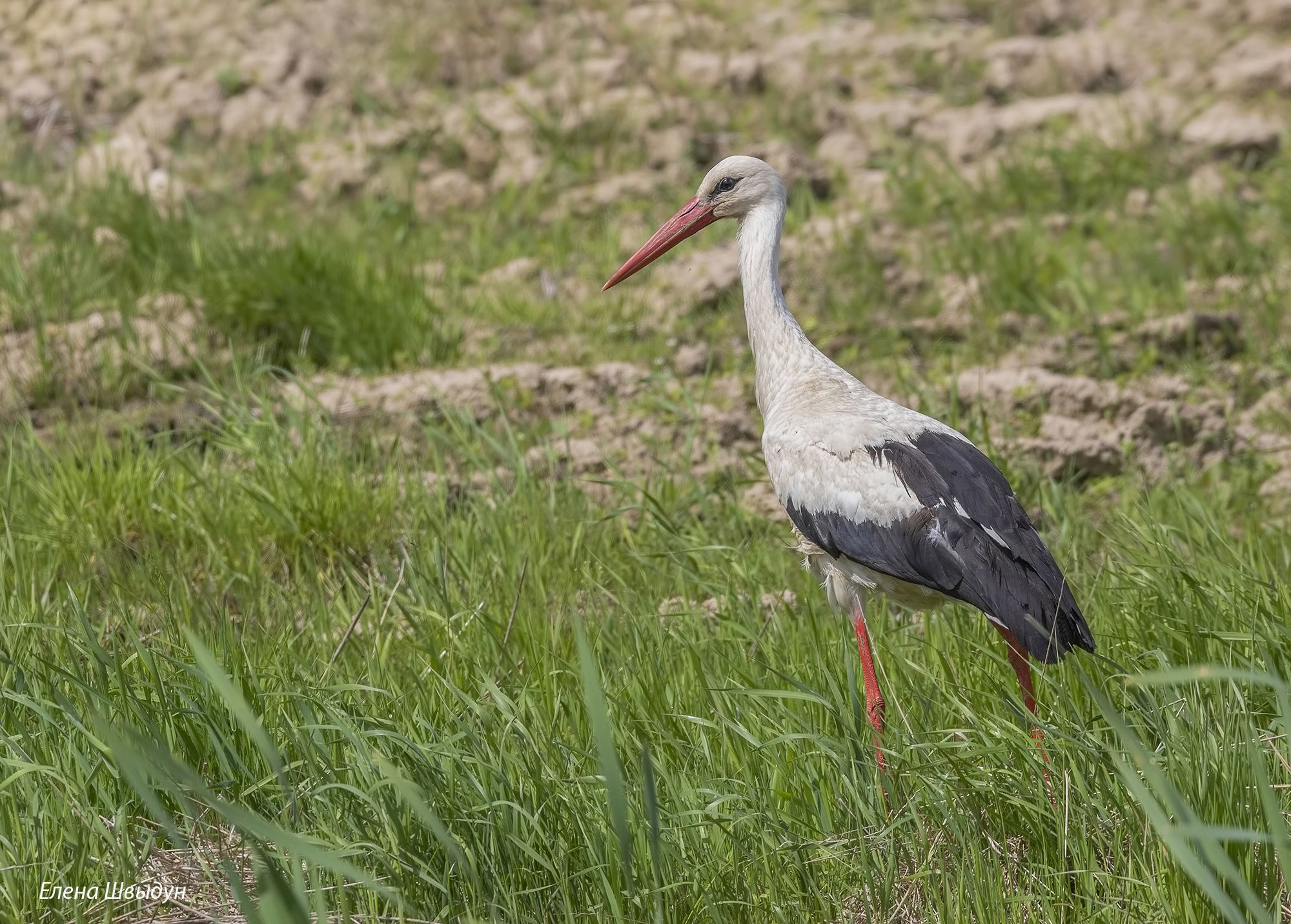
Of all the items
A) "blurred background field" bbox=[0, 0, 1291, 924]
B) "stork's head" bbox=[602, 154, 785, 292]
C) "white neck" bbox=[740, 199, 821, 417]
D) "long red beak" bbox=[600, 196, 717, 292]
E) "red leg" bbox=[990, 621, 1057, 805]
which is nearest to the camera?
"blurred background field" bbox=[0, 0, 1291, 924]

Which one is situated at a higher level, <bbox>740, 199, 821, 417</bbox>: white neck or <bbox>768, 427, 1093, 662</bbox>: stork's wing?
<bbox>740, 199, 821, 417</bbox>: white neck

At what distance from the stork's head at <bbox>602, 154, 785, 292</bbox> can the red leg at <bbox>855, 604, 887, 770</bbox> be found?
1.34 meters

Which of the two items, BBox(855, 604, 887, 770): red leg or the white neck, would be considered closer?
BBox(855, 604, 887, 770): red leg

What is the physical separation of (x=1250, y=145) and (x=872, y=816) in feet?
18.6

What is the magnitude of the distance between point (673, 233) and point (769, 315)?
558 mm

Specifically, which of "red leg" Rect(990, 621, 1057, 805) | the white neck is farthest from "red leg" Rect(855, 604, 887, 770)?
the white neck

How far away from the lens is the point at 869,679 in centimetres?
310

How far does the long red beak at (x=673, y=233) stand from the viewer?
422cm

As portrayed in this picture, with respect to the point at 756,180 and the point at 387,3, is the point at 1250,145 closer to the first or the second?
the point at 756,180

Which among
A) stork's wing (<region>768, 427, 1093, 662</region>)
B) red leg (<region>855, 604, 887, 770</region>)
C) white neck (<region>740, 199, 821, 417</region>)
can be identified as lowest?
red leg (<region>855, 604, 887, 770</region>)

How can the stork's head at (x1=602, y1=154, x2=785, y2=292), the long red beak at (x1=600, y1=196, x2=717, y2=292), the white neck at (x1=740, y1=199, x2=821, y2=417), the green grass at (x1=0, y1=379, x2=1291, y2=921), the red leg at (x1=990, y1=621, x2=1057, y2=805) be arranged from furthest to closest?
the long red beak at (x1=600, y1=196, x2=717, y2=292), the stork's head at (x1=602, y1=154, x2=785, y2=292), the white neck at (x1=740, y1=199, x2=821, y2=417), the red leg at (x1=990, y1=621, x2=1057, y2=805), the green grass at (x1=0, y1=379, x2=1291, y2=921)

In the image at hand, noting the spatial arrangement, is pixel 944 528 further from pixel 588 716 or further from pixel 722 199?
pixel 722 199

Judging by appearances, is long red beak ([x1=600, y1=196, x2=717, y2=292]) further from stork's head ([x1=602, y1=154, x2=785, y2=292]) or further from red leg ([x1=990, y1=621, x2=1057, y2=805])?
red leg ([x1=990, y1=621, x2=1057, y2=805])

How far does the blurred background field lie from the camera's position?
2432mm
